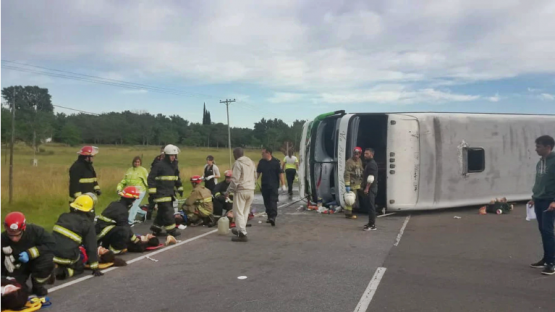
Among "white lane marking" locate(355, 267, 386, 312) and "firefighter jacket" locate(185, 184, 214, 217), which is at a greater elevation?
"firefighter jacket" locate(185, 184, 214, 217)

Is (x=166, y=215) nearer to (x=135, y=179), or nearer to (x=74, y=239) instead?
(x=135, y=179)

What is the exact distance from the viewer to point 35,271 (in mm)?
4973

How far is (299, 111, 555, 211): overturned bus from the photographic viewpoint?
1080cm

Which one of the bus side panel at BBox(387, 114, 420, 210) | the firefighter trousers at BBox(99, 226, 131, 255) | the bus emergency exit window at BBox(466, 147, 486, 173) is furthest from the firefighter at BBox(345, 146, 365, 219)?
the firefighter trousers at BBox(99, 226, 131, 255)

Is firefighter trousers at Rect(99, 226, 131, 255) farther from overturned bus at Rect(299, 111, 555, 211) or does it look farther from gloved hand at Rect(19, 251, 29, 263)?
overturned bus at Rect(299, 111, 555, 211)

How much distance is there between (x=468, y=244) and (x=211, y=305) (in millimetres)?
4998

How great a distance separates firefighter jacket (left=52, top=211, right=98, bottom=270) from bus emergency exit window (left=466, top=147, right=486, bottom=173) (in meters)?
9.39

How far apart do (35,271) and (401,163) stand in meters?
8.14

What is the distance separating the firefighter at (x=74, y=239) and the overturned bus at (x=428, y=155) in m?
6.53

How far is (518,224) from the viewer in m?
9.66

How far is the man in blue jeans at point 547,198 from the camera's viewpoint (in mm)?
5809

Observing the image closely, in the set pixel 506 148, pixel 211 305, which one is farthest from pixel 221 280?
pixel 506 148

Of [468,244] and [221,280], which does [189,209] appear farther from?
[468,244]

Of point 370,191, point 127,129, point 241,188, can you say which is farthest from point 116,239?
point 127,129
